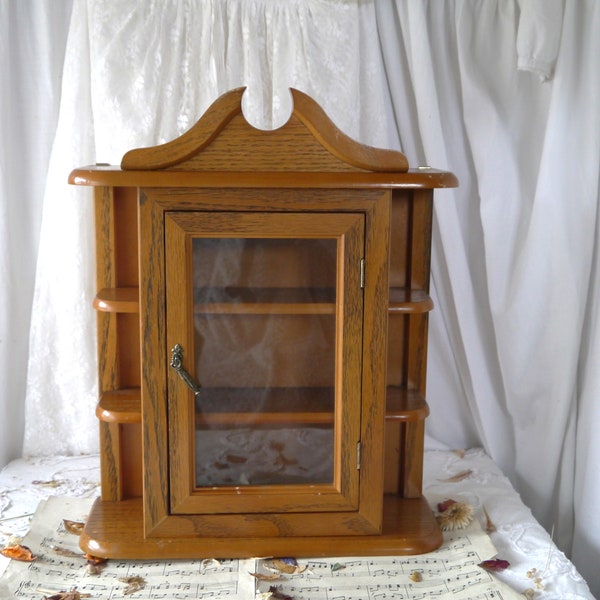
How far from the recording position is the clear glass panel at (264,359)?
1.10 meters

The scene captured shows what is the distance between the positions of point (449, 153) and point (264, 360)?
0.62 m

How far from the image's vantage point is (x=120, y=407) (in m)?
1.18

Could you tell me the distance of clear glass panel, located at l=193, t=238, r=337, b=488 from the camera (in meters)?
1.10

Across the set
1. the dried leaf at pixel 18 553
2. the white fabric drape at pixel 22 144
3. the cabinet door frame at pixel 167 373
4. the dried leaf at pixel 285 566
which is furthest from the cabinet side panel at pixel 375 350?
the white fabric drape at pixel 22 144

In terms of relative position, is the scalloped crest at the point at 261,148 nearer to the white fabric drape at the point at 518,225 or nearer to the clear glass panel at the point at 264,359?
the clear glass panel at the point at 264,359

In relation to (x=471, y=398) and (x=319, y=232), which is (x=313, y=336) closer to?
(x=319, y=232)

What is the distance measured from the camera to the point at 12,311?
149cm

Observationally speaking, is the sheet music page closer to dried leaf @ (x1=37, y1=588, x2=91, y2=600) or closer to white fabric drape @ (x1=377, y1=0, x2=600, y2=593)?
dried leaf @ (x1=37, y1=588, x2=91, y2=600)

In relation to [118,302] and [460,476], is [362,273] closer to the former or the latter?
[118,302]

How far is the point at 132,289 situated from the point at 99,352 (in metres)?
0.11

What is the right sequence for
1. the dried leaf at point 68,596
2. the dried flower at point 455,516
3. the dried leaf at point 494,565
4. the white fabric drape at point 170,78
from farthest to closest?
1. the white fabric drape at point 170,78
2. the dried flower at point 455,516
3. the dried leaf at point 494,565
4. the dried leaf at point 68,596

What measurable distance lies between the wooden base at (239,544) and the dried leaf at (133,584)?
0.12 feet

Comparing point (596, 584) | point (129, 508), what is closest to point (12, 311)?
point (129, 508)

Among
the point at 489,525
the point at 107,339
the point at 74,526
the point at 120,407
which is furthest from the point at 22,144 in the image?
the point at 489,525
